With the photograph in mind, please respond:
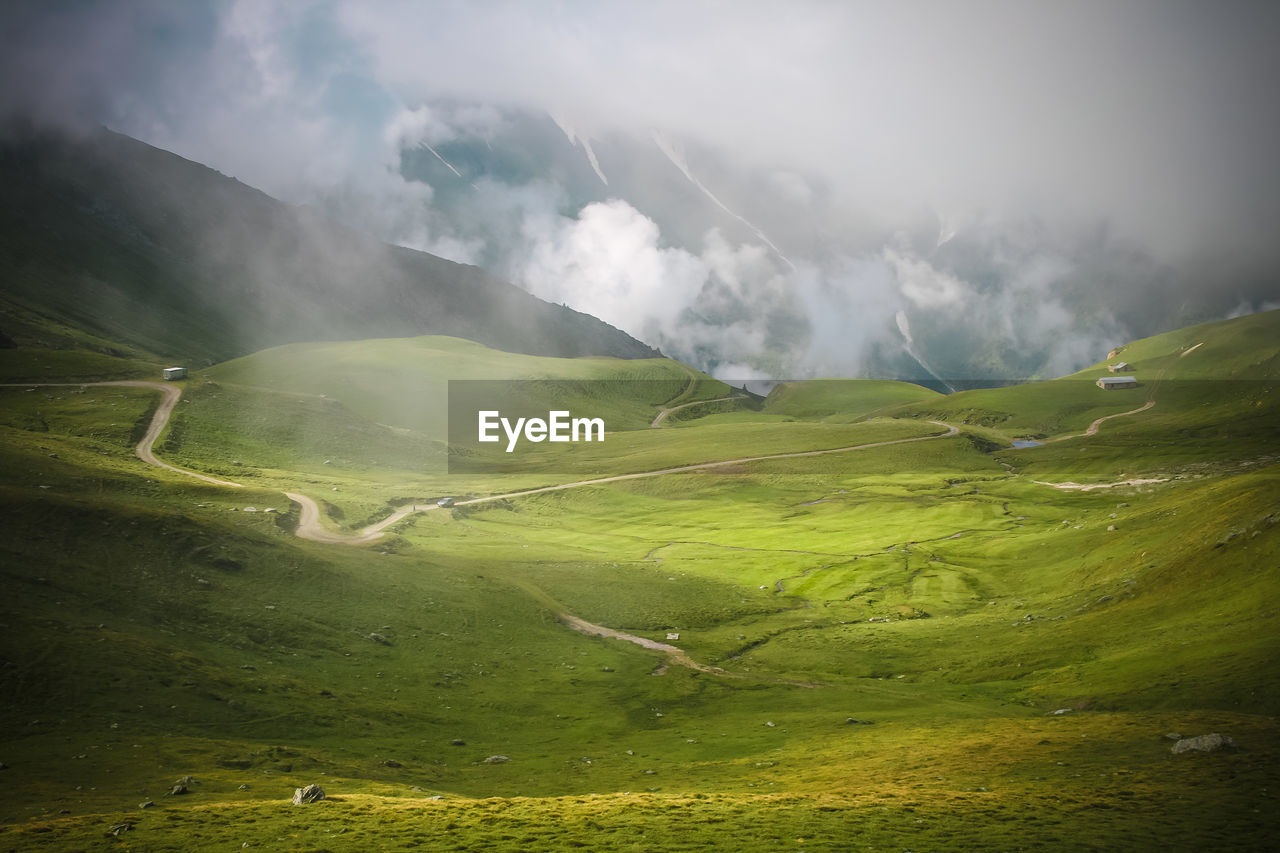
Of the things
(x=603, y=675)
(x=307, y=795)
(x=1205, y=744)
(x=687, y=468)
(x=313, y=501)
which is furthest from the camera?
(x=687, y=468)

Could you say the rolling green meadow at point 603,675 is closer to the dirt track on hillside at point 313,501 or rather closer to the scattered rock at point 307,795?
the scattered rock at point 307,795

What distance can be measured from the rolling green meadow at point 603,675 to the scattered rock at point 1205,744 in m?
0.34

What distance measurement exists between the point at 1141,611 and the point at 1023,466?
12999 centimetres

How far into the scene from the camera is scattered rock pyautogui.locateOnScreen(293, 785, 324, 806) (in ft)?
83.4

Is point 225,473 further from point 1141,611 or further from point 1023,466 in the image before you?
point 1023,466

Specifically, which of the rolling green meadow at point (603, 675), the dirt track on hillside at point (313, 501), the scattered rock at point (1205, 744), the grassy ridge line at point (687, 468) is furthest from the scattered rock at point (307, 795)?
the grassy ridge line at point (687, 468)

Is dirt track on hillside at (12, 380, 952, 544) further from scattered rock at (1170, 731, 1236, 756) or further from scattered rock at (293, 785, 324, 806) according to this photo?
scattered rock at (1170, 731, 1236, 756)

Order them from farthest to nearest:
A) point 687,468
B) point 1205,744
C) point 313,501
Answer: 1. point 687,468
2. point 313,501
3. point 1205,744

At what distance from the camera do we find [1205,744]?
28.9 meters

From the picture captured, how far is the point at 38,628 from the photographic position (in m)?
37.7

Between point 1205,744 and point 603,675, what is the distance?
3554cm

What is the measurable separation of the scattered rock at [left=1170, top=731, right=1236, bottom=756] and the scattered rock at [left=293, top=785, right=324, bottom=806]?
31.1 m

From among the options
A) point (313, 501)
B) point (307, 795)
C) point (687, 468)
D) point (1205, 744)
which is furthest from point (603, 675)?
point (687, 468)

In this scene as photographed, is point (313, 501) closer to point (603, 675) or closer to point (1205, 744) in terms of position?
point (603, 675)
